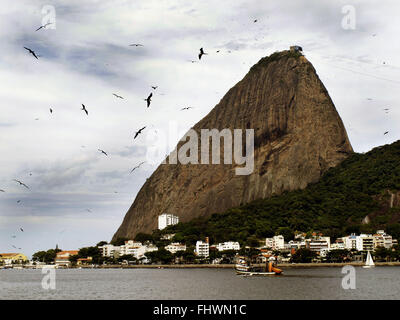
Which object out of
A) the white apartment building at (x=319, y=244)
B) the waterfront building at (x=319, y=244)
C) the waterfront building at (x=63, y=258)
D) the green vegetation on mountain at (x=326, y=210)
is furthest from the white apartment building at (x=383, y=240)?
the waterfront building at (x=63, y=258)

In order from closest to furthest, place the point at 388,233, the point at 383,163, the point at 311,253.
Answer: the point at 311,253, the point at 388,233, the point at 383,163

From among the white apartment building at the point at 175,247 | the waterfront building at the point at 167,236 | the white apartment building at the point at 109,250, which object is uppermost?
the waterfront building at the point at 167,236

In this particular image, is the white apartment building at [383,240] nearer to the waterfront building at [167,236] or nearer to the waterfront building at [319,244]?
the waterfront building at [319,244]

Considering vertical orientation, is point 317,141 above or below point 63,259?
above

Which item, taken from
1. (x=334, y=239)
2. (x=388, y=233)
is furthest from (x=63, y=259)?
(x=388, y=233)

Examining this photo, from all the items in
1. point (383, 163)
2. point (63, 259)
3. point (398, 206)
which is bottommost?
point (63, 259)
